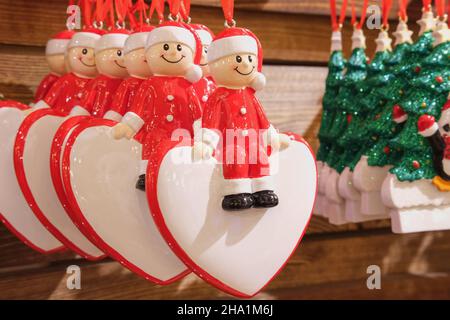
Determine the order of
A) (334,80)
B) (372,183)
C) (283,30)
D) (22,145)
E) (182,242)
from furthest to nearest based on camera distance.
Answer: (283,30) → (334,80) → (372,183) → (22,145) → (182,242)

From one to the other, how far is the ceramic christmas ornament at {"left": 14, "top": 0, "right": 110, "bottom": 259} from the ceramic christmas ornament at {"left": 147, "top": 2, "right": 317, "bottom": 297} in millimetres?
214

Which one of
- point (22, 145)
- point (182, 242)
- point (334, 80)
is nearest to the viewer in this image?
point (182, 242)

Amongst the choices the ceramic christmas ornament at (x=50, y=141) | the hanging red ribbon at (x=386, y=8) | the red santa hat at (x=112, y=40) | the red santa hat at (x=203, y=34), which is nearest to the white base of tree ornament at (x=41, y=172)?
the ceramic christmas ornament at (x=50, y=141)

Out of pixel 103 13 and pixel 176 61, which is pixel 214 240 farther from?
pixel 103 13

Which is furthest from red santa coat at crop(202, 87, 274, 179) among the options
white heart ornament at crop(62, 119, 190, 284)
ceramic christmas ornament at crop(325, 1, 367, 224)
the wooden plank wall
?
the wooden plank wall

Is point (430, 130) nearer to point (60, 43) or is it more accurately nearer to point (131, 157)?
point (131, 157)

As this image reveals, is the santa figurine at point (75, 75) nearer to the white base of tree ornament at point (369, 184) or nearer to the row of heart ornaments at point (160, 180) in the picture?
the row of heart ornaments at point (160, 180)

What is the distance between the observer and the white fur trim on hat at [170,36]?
592 millimetres

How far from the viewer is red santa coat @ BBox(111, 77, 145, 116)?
2.17 feet

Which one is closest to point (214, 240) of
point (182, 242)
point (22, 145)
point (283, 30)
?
point (182, 242)

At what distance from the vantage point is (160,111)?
2.02ft

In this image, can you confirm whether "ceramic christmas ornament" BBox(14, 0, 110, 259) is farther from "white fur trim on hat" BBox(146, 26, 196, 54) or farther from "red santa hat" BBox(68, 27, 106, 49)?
"white fur trim on hat" BBox(146, 26, 196, 54)

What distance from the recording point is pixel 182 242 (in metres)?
0.56

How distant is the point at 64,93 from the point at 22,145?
10cm
